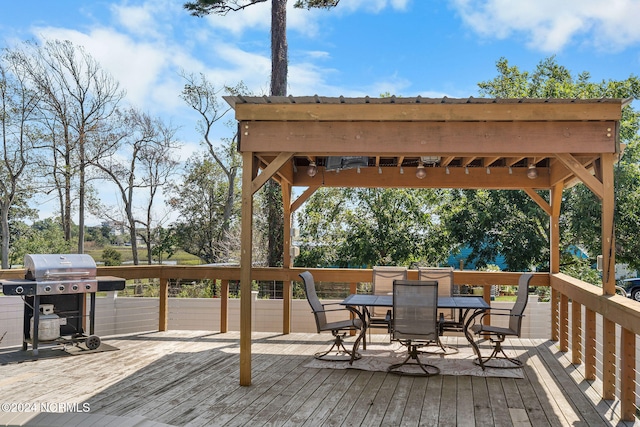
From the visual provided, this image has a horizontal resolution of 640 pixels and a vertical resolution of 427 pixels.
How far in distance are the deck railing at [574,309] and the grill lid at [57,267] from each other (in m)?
0.70

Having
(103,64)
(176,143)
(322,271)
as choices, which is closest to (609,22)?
(176,143)

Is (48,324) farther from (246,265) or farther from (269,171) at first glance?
(269,171)

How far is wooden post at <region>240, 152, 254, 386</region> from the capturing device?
5.14 meters

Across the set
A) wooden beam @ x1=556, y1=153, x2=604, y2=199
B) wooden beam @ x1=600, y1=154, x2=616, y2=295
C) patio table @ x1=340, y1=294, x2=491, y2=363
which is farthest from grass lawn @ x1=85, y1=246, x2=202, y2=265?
wooden beam @ x1=600, y1=154, x2=616, y2=295

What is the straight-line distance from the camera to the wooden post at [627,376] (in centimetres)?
416

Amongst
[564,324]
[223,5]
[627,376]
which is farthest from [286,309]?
[223,5]

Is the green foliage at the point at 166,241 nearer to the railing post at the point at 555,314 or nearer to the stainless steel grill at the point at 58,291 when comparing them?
the stainless steel grill at the point at 58,291

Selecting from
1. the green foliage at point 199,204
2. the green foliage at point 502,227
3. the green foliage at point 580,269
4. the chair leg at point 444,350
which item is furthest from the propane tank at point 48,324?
the green foliage at point 199,204

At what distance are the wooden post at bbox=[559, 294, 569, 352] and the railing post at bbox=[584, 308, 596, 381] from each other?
1.46 m

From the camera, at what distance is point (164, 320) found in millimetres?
7902

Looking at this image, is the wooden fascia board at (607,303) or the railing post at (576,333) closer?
the wooden fascia board at (607,303)

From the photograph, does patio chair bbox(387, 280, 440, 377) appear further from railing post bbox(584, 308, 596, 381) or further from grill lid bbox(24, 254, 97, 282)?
grill lid bbox(24, 254, 97, 282)

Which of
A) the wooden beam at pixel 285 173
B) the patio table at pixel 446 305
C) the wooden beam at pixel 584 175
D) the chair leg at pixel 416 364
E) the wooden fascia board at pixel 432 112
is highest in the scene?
the wooden fascia board at pixel 432 112

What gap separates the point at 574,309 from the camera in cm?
609
